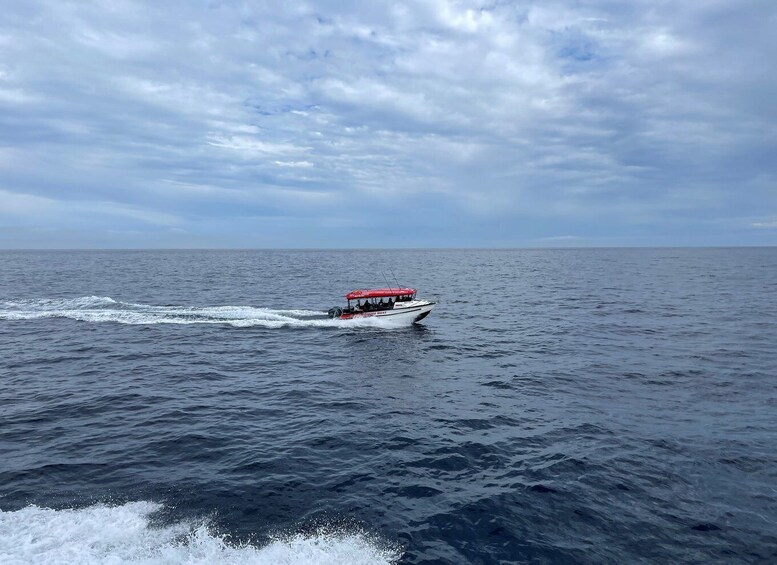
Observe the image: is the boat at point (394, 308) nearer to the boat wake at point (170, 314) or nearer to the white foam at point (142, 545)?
the boat wake at point (170, 314)

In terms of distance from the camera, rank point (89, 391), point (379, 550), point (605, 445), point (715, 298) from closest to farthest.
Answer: point (379, 550), point (605, 445), point (89, 391), point (715, 298)

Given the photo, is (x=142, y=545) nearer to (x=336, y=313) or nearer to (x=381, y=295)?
(x=381, y=295)

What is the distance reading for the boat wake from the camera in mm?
44594

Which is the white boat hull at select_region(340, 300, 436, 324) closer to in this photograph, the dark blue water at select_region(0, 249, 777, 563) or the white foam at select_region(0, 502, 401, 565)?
the dark blue water at select_region(0, 249, 777, 563)

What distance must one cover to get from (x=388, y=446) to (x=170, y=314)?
120 feet

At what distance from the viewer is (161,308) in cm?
5216

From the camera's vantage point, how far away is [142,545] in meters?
12.5

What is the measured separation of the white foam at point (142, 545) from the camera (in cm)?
1204

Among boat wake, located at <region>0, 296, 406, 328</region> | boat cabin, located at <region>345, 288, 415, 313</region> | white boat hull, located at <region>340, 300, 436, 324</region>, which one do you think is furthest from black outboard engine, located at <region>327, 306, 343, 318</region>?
white boat hull, located at <region>340, 300, 436, 324</region>

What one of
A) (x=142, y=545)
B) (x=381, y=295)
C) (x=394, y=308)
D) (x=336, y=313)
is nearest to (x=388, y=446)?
(x=142, y=545)

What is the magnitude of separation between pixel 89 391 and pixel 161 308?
27965 millimetres

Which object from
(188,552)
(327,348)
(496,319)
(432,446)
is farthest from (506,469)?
(496,319)

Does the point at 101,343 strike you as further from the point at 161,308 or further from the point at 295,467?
the point at 295,467

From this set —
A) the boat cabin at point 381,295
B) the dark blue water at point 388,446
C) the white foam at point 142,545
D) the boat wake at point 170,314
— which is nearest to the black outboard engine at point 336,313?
the boat wake at point 170,314
